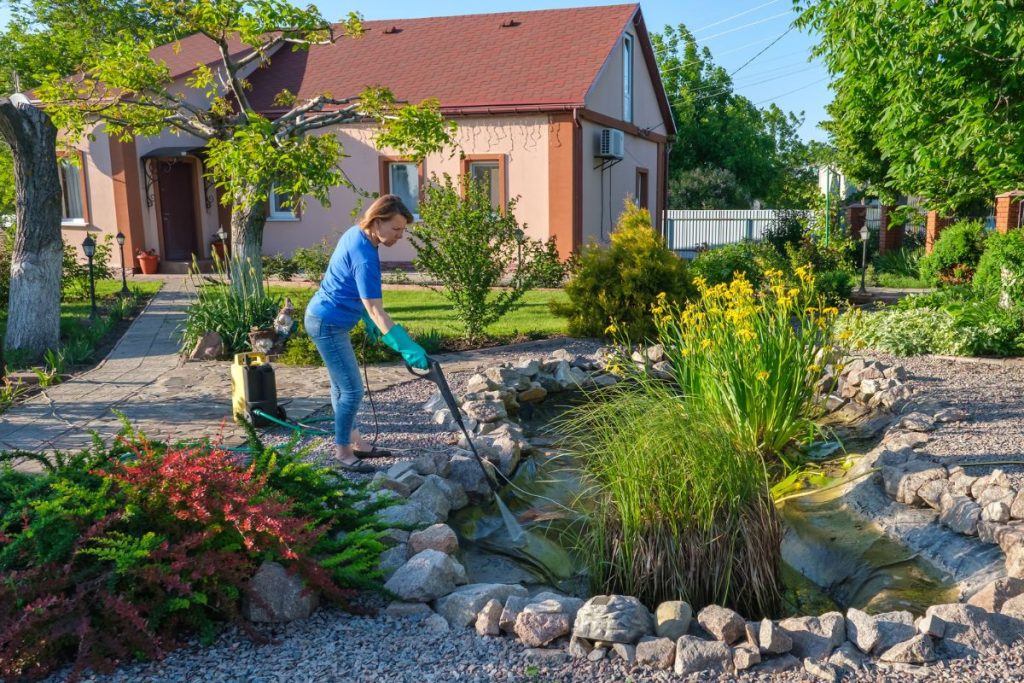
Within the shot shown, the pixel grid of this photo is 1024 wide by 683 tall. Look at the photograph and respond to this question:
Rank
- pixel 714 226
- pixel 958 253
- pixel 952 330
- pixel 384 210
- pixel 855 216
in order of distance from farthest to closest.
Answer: pixel 714 226
pixel 855 216
pixel 958 253
pixel 952 330
pixel 384 210

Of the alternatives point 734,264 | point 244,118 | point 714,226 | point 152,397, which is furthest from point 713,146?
point 152,397

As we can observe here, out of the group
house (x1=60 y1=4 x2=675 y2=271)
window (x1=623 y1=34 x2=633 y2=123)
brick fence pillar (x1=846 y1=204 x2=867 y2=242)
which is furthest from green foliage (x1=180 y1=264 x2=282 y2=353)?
brick fence pillar (x1=846 y1=204 x2=867 y2=242)

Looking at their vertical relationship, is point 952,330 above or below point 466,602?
above

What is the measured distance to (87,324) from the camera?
35.2 ft

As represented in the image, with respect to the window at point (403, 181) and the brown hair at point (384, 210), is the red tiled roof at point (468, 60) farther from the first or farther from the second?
the brown hair at point (384, 210)

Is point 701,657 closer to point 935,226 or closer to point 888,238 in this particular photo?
point 935,226

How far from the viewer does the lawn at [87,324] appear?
28.8ft

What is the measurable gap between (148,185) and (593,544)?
15.2m

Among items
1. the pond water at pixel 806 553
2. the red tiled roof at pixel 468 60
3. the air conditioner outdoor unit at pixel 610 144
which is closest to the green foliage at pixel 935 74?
the pond water at pixel 806 553

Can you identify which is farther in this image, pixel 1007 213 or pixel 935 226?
pixel 935 226

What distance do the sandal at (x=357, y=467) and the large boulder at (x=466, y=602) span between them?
1732 millimetres

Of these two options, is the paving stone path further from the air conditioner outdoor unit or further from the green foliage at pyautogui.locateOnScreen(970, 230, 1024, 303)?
the air conditioner outdoor unit

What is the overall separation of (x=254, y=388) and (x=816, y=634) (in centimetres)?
418

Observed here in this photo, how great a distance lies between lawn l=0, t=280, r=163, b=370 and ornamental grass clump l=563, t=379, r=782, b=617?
5980 millimetres
